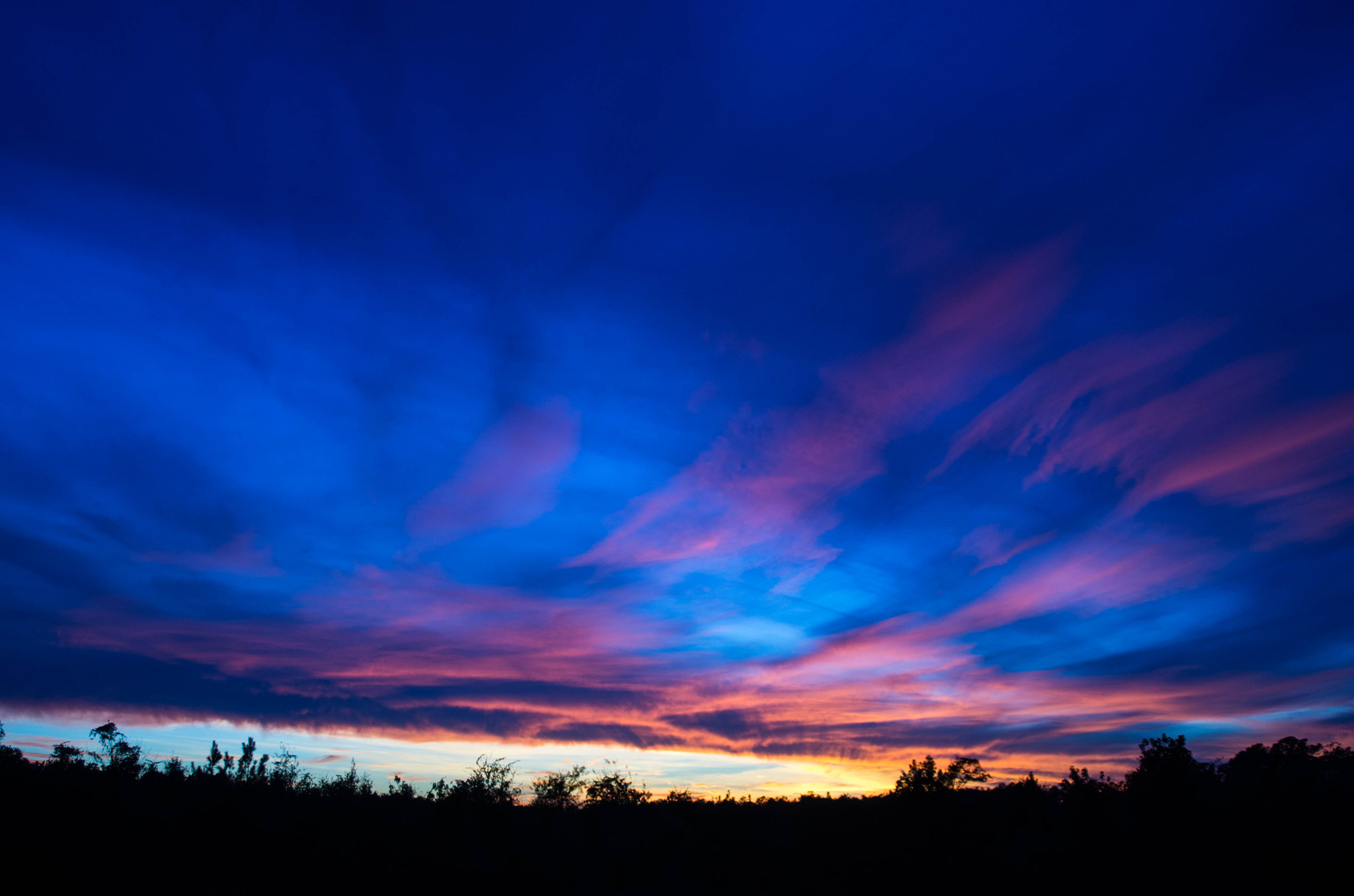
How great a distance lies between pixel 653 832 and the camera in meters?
39.4

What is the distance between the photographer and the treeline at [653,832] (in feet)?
83.5

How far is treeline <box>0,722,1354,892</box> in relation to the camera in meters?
25.5

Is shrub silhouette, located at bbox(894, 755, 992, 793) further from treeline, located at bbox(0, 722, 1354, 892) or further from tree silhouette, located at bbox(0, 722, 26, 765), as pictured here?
tree silhouette, located at bbox(0, 722, 26, 765)

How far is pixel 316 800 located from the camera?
3494 cm

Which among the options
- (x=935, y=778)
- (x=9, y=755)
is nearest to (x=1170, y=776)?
(x=935, y=778)

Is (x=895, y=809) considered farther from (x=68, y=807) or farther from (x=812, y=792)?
(x=68, y=807)

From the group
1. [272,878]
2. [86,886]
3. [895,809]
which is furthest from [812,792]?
[86,886]

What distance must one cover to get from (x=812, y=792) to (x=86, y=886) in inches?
2077

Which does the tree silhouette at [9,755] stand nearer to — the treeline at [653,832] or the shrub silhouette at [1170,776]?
the treeline at [653,832]

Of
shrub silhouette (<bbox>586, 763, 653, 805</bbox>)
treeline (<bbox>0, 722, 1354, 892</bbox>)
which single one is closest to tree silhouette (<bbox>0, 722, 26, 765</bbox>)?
treeline (<bbox>0, 722, 1354, 892</bbox>)

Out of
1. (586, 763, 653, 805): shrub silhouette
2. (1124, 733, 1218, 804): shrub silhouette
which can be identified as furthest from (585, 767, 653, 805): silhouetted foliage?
(1124, 733, 1218, 804): shrub silhouette

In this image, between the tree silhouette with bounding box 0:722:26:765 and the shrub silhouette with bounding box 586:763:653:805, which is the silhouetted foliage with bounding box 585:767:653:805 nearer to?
the shrub silhouette with bounding box 586:763:653:805

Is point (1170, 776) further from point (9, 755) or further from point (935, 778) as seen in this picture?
point (9, 755)

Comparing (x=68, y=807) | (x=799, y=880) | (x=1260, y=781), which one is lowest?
(x=799, y=880)
